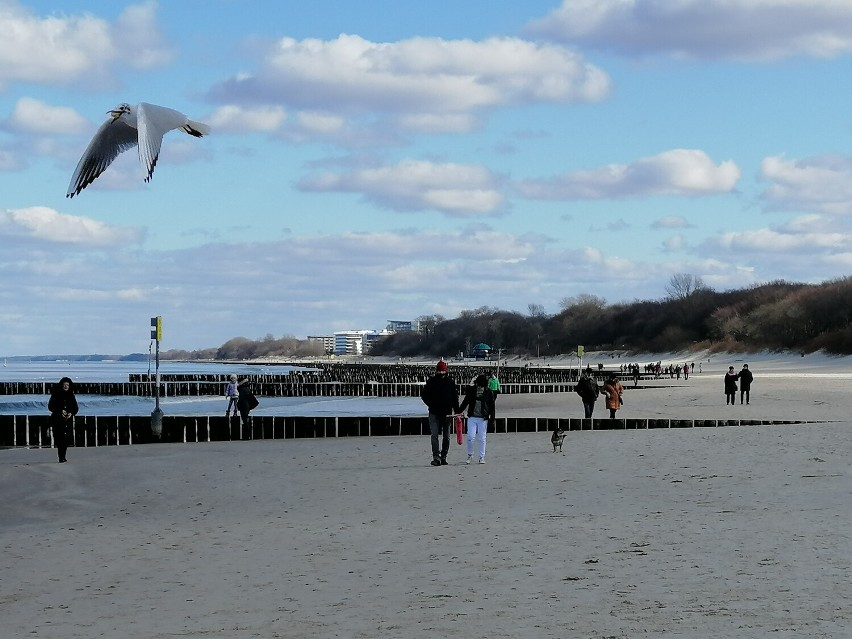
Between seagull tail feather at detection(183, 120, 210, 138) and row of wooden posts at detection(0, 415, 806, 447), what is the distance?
42.9 feet

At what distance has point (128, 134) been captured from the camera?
679 inches

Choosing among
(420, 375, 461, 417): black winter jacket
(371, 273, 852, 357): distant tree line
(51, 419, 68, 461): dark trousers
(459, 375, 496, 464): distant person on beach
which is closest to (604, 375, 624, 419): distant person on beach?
(459, 375, 496, 464): distant person on beach

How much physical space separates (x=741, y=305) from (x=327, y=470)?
142818 mm

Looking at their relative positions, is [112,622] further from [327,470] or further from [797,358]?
[797,358]

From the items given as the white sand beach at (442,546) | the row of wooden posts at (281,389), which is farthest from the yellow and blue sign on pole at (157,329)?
the row of wooden posts at (281,389)

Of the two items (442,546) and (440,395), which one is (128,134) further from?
(442,546)

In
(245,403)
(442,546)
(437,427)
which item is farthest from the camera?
(245,403)

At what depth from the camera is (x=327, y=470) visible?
18812 millimetres

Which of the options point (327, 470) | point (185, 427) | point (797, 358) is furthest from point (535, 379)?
point (327, 470)

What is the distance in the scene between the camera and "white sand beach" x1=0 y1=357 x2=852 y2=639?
7766 millimetres

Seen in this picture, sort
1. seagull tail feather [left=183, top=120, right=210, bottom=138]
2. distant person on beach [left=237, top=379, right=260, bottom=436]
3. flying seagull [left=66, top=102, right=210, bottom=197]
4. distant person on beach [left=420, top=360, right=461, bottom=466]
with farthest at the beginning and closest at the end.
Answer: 1. distant person on beach [left=237, top=379, right=260, bottom=436]
2. distant person on beach [left=420, top=360, right=461, bottom=466]
3. seagull tail feather [left=183, top=120, right=210, bottom=138]
4. flying seagull [left=66, top=102, right=210, bottom=197]

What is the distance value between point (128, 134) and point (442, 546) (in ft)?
31.5

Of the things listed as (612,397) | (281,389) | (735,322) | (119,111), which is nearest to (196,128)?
(119,111)

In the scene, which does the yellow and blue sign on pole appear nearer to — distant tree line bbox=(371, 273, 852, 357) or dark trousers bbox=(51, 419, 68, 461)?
dark trousers bbox=(51, 419, 68, 461)
